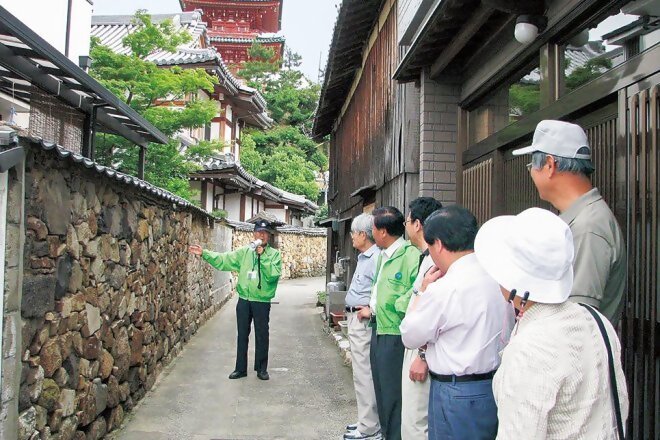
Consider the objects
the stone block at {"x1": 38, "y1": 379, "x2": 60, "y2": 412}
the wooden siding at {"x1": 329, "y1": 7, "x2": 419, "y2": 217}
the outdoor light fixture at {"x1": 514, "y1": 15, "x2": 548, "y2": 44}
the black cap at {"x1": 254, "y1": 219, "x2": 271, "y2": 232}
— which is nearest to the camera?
the stone block at {"x1": 38, "y1": 379, "x2": 60, "y2": 412}

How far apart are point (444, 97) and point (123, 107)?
3814 mm

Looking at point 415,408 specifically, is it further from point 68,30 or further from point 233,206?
point 233,206

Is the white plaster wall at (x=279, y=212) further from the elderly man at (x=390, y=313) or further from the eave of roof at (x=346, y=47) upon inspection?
the elderly man at (x=390, y=313)

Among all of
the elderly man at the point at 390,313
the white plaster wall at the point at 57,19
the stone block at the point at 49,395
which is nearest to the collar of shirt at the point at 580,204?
the elderly man at the point at 390,313

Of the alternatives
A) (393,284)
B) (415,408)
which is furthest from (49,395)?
(393,284)

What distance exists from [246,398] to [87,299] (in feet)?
9.05

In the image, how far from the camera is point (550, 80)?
3826 millimetres

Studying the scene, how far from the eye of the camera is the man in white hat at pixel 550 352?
1706 millimetres

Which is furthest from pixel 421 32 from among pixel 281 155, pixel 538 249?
pixel 281 155

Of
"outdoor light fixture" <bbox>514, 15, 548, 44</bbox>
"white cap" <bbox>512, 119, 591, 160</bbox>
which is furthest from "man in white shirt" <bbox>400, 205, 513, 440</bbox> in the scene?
"outdoor light fixture" <bbox>514, 15, 548, 44</bbox>

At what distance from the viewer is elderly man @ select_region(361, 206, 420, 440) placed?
14.5ft

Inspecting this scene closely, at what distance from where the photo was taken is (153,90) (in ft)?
38.2

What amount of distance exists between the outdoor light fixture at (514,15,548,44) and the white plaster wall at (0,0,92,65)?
8.35 meters

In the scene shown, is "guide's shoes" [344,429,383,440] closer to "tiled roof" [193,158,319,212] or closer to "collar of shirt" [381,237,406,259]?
"collar of shirt" [381,237,406,259]
